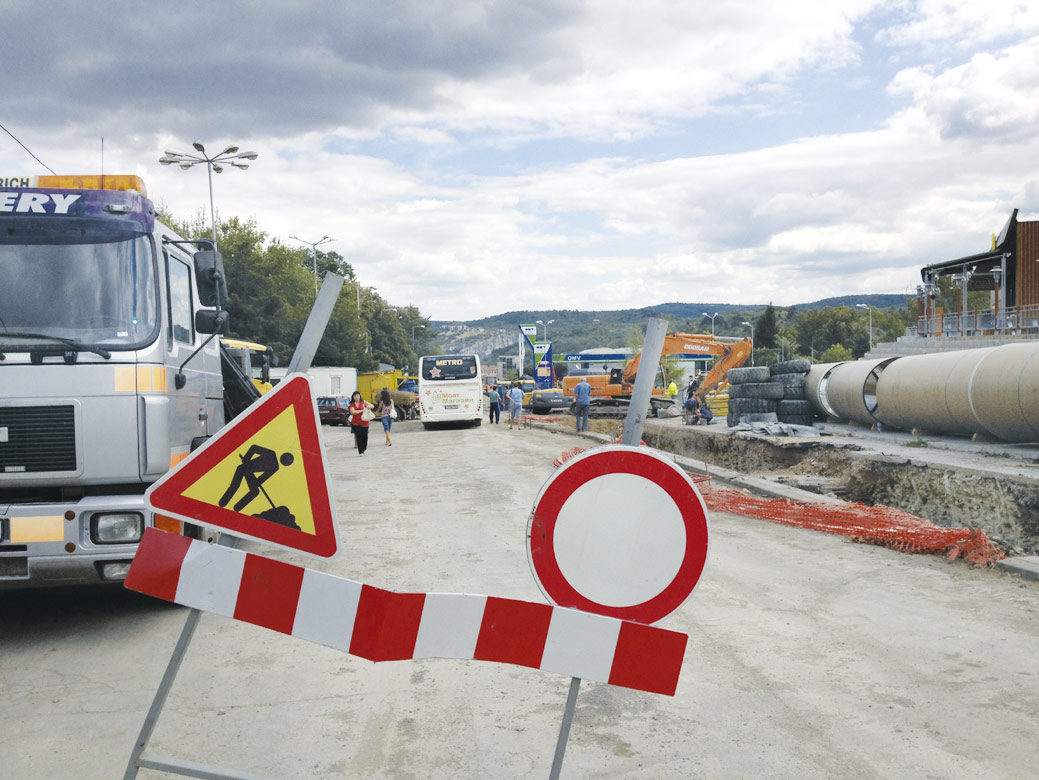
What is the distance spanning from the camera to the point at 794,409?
27.4 m

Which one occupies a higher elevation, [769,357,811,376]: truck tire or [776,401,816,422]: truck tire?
[769,357,811,376]: truck tire

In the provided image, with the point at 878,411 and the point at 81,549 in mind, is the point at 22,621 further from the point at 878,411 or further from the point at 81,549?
the point at 878,411

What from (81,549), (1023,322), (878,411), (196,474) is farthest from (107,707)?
(1023,322)

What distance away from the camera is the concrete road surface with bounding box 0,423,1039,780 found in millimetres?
4047

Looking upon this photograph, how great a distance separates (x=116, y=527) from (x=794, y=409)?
78.4ft

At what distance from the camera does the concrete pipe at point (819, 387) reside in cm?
2600

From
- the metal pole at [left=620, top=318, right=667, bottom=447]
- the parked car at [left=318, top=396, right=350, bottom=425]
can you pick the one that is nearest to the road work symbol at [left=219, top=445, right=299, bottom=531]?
the metal pole at [left=620, top=318, right=667, bottom=447]

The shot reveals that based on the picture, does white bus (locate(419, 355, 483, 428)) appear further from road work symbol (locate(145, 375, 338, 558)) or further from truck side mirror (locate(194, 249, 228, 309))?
road work symbol (locate(145, 375, 338, 558))

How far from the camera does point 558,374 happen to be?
2343 inches

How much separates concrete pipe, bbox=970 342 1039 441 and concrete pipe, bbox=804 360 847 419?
28.2 ft

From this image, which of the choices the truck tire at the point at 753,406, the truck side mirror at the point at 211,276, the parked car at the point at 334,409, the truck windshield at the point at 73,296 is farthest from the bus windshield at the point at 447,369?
the truck windshield at the point at 73,296

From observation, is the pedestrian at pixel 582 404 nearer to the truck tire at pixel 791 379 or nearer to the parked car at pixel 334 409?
the truck tire at pixel 791 379

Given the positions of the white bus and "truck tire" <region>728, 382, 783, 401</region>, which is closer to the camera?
"truck tire" <region>728, 382, 783, 401</region>

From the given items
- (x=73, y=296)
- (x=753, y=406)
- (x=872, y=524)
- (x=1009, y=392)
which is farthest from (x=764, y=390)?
(x=73, y=296)
